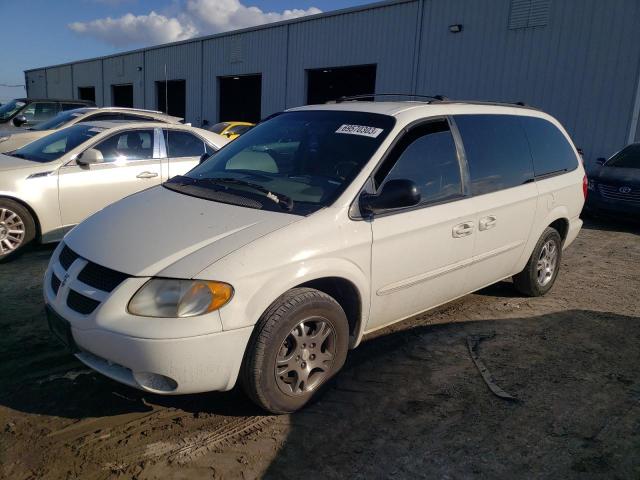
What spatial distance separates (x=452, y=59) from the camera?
49.4 feet

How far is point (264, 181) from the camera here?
358 cm

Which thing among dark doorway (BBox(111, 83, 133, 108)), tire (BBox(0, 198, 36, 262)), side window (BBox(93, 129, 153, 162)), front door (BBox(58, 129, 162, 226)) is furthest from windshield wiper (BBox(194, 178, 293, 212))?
dark doorway (BBox(111, 83, 133, 108))

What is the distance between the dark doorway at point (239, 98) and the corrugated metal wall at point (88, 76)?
13.1 m

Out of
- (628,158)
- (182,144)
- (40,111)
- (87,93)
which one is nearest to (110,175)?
(182,144)

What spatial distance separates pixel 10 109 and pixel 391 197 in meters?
14.3

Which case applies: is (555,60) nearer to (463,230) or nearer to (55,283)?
(463,230)

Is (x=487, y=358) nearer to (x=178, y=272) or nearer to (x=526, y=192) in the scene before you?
(x=526, y=192)

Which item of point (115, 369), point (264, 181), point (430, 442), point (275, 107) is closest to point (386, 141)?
point (264, 181)

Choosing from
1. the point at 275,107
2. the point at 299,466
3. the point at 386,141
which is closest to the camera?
the point at 299,466

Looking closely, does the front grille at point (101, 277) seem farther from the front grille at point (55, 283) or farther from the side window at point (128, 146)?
the side window at point (128, 146)

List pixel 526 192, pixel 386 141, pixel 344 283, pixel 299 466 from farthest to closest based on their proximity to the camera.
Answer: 1. pixel 526 192
2. pixel 386 141
3. pixel 344 283
4. pixel 299 466

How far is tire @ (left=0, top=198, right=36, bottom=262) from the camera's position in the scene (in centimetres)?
563

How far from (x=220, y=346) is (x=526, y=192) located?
10.1ft

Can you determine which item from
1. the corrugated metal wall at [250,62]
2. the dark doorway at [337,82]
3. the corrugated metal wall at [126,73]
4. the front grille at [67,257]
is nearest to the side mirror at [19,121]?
the corrugated metal wall at [250,62]
